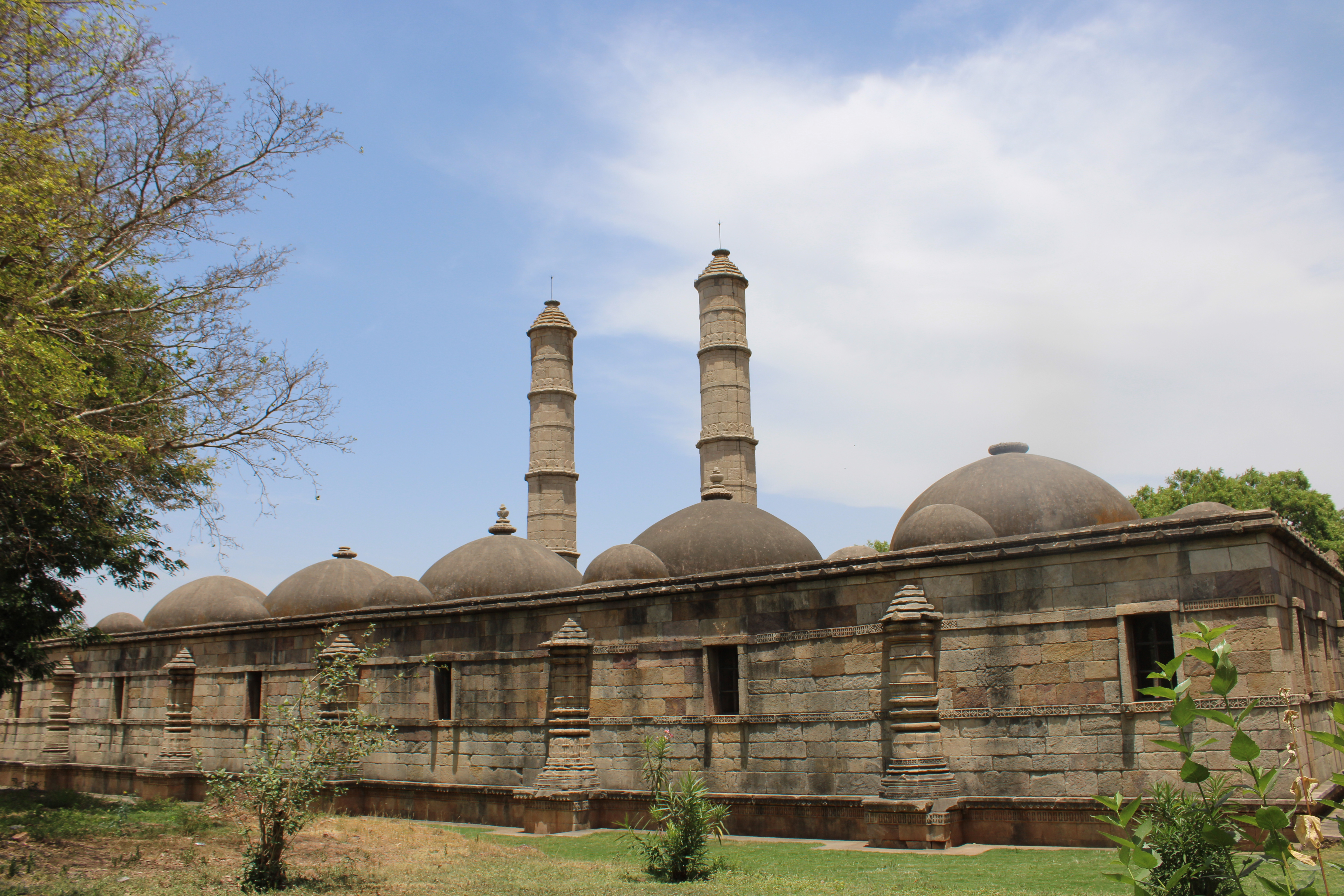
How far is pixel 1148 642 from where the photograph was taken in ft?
33.9

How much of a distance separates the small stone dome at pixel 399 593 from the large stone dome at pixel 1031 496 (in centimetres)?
933

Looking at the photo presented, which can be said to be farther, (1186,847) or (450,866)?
(450,866)

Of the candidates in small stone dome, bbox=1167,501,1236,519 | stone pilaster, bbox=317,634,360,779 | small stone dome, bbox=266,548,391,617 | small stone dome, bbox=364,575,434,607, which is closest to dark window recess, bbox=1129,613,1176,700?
small stone dome, bbox=1167,501,1236,519

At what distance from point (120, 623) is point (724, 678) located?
60.9 feet

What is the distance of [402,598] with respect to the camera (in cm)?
1941

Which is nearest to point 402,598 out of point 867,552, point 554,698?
point 554,698

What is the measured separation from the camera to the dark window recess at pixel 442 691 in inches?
630

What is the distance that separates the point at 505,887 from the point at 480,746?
21.7ft

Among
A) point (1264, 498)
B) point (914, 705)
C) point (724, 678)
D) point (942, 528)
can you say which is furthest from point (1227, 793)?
point (1264, 498)

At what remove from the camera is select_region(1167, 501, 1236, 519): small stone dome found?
1080 centimetres

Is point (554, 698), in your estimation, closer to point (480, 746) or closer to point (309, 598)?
point (480, 746)

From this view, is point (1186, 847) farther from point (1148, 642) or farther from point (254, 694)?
point (254, 694)

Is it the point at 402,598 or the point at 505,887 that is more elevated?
the point at 402,598

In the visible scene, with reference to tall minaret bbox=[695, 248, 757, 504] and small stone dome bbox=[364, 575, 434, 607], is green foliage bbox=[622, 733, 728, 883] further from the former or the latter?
tall minaret bbox=[695, 248, 757, 504]
